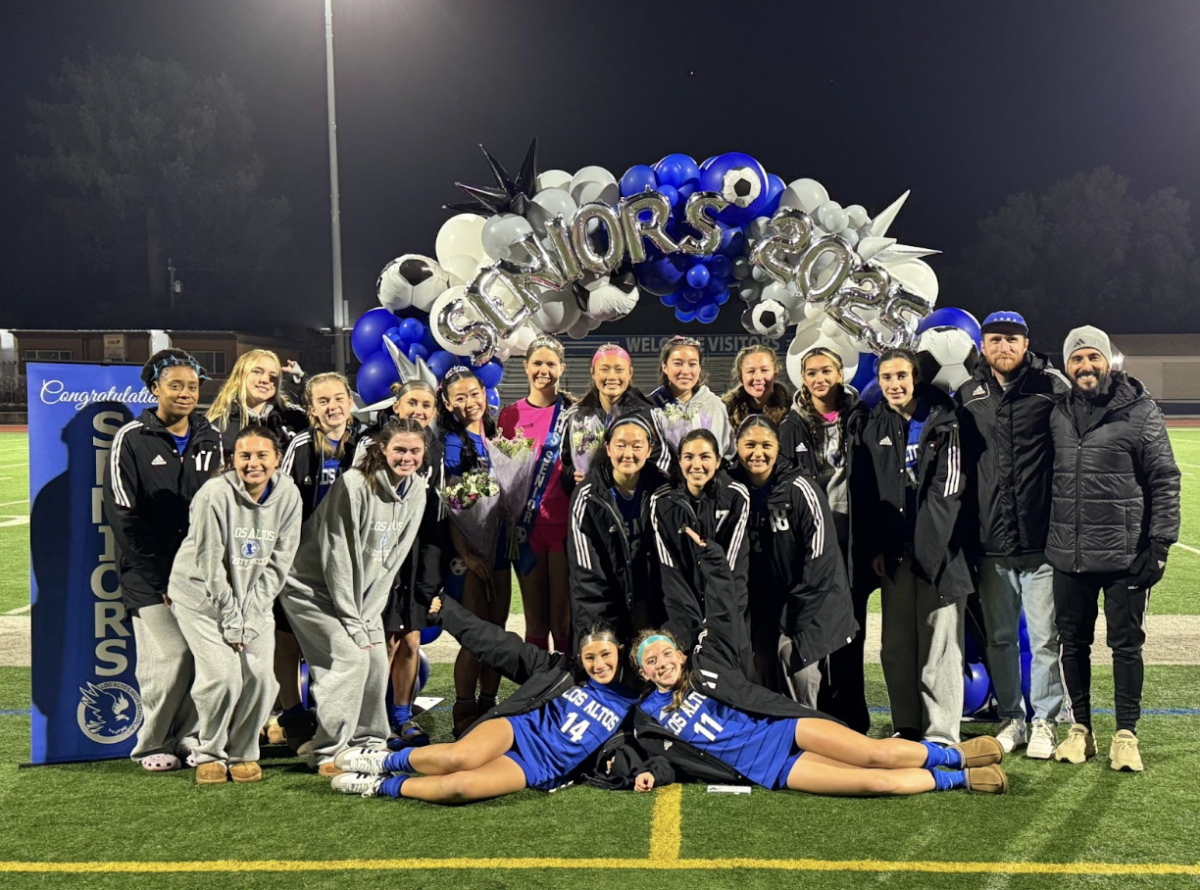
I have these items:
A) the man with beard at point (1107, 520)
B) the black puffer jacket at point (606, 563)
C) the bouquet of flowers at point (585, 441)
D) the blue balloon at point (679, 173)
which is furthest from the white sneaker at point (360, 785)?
the blue balloon at point (679, 173)

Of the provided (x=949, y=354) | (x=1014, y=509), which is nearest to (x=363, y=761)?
(x=1014, y=509)

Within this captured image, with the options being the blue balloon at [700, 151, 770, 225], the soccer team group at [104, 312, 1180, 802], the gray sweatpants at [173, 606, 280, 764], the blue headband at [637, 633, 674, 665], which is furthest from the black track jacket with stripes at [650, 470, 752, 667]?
the blue balloon at [700, 151, 770, 225]

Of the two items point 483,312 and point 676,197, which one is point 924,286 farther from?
point 483,312

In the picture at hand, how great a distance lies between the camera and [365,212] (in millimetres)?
51469

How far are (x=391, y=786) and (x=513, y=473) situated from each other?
1.66 m

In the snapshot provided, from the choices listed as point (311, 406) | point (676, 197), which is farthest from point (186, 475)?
point (676, 197)

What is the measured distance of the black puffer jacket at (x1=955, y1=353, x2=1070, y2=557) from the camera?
16.4 ft

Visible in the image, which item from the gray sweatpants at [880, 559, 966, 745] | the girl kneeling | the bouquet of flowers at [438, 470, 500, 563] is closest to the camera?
the girl kneeling

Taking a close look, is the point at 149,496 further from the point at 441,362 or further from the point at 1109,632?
the point at 1109,632

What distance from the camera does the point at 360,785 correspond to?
14.7 ft

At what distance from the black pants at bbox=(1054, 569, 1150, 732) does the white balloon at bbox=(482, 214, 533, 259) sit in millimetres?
4875

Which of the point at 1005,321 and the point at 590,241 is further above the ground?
the point at 590,241

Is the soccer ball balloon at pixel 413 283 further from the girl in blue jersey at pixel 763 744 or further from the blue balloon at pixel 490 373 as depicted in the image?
the girl in blue jersey at pixel 763 744

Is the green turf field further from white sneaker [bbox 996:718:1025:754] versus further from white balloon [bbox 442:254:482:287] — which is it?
white balloon [bbox 442:254:482:287]
